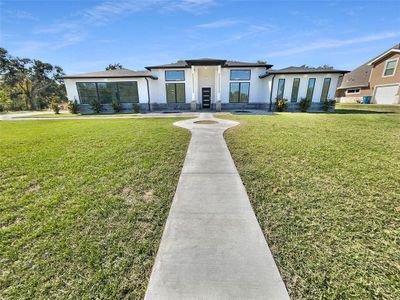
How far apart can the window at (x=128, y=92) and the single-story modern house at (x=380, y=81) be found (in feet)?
103

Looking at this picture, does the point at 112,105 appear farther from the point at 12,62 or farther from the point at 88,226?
the point at 12,62

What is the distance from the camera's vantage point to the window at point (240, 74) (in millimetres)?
19078

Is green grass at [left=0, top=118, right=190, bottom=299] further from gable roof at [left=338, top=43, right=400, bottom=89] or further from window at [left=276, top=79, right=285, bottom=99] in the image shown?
gable roof at [left=338, top=43, right=400, bottom=89]

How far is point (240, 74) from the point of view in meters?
19.2

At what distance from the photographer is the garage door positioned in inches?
891

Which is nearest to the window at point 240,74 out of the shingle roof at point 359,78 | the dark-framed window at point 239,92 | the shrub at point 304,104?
the dark-framed window at point 239,92

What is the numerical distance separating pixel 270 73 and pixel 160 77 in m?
11.4

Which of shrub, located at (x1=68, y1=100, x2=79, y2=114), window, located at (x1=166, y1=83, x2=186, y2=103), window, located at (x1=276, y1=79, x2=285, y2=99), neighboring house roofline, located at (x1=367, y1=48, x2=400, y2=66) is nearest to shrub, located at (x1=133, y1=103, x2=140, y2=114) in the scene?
window, located at (x1=166, y1=83, x2=186, y2=103)

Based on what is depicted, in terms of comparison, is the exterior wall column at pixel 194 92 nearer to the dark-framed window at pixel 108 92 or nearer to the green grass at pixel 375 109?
the dark-framed window at pixel 108 92

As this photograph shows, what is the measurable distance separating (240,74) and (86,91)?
16601 mm

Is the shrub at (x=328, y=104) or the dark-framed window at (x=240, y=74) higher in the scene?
the dark-framed window at (x=240, y=74)

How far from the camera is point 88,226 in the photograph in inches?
98.0

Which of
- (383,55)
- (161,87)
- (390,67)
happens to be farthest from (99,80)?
(390,67)

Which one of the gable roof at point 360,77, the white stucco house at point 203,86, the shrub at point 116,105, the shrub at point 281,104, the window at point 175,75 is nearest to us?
the shrub at point 281,104
